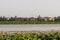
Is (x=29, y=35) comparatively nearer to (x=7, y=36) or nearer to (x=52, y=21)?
(x=7, y=36)

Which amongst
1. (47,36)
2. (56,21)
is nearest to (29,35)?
(47,36)

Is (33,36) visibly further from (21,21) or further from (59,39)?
(21,21)

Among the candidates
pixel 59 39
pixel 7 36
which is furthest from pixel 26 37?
pixel 59 39

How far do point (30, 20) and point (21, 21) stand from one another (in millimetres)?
1200

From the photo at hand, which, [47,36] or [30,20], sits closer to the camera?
[47,36]

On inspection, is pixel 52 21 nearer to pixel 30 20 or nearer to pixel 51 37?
pixel 30 20

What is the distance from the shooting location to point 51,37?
5.33 m

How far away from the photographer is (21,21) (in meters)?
26.9

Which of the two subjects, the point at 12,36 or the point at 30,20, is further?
the point at 30,20

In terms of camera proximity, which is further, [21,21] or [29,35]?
[21,21]

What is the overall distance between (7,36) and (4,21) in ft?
68.7

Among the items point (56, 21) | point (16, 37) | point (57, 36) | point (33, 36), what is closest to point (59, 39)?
point (57, 36)

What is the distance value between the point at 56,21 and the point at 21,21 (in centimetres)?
431

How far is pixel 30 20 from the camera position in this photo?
2645cm
